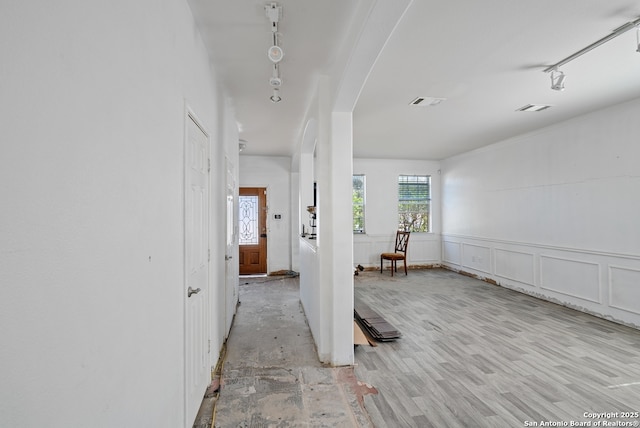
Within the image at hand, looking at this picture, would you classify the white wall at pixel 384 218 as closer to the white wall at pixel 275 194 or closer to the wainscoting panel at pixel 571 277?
the white wall at pixel 275 194

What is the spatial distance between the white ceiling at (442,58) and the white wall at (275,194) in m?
2.34

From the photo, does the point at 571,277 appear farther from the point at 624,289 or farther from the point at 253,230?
the point at 253,230

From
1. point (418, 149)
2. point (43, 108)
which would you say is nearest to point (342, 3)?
point (43, 108)

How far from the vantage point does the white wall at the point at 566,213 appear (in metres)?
3.85

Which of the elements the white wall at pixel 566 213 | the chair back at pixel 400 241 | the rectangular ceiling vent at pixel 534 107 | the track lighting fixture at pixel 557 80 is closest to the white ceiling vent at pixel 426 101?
the track lighting fixture at pixel 557 80

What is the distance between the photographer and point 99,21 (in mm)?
865

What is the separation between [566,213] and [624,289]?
49.6 inches

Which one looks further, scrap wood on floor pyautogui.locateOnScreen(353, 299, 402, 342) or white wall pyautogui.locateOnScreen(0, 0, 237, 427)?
scrap wood on floor pyautogui.locateOnScreen(353, 299, 402, 342)

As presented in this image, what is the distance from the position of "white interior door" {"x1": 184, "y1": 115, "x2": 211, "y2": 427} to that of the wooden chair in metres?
5.21

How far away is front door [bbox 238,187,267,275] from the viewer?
695 cm

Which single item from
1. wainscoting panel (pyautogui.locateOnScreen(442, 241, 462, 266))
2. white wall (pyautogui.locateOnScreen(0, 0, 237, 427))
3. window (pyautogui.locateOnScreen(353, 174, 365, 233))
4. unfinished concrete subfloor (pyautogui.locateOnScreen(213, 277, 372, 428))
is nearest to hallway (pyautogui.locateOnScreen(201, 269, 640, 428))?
unfinished concrete subfloor (pyautogui.locateOnScreen(213, 277, 372, 428))

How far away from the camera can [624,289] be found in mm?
3838

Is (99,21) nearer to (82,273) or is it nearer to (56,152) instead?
(56,152)

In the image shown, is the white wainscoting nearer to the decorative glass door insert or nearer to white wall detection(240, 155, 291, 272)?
white wall detection(240, 155, 291, 272)
